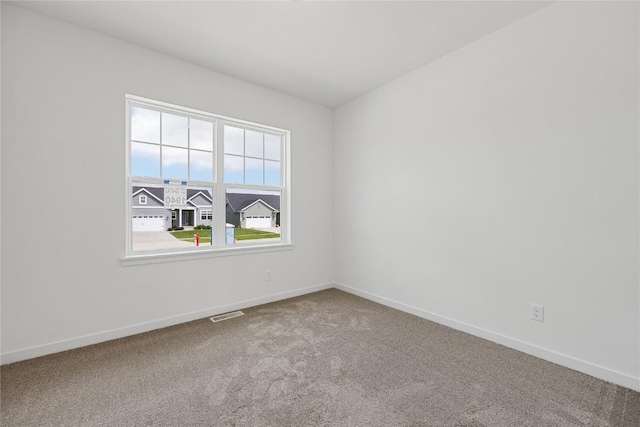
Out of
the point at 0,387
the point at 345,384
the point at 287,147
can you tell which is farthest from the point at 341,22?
the point at 0,387

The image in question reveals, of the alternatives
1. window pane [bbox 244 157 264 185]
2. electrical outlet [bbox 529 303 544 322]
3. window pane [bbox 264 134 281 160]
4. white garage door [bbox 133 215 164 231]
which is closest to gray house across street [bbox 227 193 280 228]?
window pane [bbox 244 157 264 185]

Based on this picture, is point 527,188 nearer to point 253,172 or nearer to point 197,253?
point 253,172

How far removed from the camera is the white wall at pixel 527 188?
1.96 m

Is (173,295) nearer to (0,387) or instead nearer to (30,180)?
(0,387)

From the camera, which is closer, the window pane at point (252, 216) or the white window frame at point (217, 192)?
the white window frame at point (217, 192)

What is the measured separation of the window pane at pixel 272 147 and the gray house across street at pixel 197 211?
54 cm

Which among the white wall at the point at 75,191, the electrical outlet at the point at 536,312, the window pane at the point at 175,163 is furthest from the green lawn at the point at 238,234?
the electrical outlet at the point at 536,312

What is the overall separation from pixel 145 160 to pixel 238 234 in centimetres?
128

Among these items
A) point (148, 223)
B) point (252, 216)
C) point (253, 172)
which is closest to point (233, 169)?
point (253, 172)

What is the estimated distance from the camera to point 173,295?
296 centimetres

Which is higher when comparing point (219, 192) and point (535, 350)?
point (219, 192)

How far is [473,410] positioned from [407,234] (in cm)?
189

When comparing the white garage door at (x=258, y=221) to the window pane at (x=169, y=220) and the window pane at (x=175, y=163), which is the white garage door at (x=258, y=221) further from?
the window pane at (x=175, y=163)

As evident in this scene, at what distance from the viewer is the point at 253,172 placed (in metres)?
3.68
